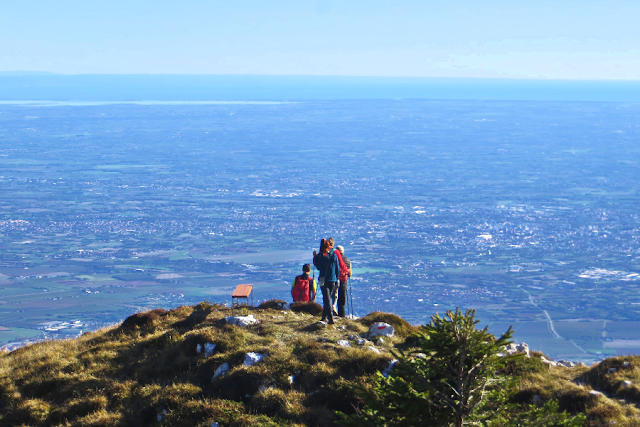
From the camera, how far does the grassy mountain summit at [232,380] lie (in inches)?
436

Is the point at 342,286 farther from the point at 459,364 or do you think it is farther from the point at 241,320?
the point at 459,364

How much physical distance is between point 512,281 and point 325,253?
152 m

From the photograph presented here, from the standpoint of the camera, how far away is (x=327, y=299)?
51.6 ft

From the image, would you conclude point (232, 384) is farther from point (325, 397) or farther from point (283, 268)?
point (283, 268)

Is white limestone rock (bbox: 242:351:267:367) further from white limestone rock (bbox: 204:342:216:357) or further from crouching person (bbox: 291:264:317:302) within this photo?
crouching person (bbox: 291:264:317:302)

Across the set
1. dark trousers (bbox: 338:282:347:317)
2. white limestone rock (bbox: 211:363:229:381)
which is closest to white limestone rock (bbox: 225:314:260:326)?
white limestone rock (bbox: 211:363:229:381)

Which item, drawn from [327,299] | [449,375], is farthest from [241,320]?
[449,375]

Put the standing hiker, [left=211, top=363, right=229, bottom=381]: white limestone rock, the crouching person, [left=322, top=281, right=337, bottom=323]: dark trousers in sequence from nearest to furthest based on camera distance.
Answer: [left=211, top=363, right=229, bottom=381]: white limestone rock, [left=322, top=281, right=337, bottom=323]: dark trousers, the standing hiker, the crouching person

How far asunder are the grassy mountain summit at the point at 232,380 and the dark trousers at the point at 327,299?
60cm

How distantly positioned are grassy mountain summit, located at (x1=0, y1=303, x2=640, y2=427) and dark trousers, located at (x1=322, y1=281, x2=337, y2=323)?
23.5 inches

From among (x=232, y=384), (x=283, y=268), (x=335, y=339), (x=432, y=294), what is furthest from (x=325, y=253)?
(x=283, y=268)

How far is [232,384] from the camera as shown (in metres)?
12.1

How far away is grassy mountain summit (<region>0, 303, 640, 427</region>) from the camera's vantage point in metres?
11.1

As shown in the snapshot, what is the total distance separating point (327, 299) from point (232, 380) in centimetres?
413
